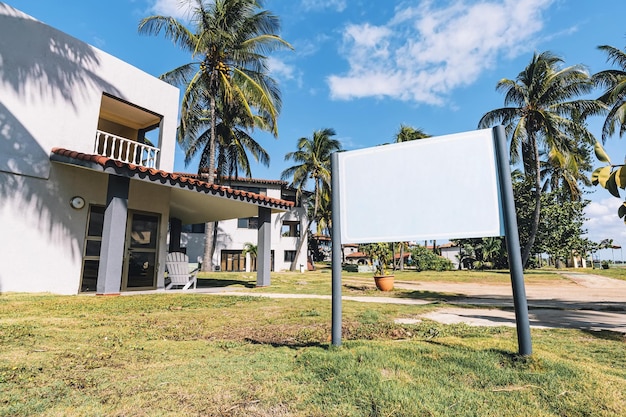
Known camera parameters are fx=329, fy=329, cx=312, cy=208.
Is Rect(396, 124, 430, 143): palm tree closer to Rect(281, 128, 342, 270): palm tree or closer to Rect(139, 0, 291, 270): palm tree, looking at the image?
Rect(281, 128, 342, 270): palm tree

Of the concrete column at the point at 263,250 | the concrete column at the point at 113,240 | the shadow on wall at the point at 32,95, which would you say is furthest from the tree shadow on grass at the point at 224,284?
the shadow on wall at the point at 32,95

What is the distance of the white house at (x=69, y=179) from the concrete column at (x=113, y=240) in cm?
2

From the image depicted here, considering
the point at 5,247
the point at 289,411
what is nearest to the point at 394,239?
the point at 289,411

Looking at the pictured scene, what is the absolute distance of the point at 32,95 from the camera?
26.7ft

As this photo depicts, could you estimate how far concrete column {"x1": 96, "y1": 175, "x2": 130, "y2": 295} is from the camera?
24.7 ft

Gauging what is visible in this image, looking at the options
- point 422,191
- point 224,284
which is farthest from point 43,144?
point 422,191

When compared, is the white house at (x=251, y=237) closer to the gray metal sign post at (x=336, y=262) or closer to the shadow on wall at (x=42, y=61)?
the shadow on wall at (x=42, y=61)

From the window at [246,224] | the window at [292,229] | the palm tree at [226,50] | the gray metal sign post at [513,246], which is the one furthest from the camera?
the window at [292,229]

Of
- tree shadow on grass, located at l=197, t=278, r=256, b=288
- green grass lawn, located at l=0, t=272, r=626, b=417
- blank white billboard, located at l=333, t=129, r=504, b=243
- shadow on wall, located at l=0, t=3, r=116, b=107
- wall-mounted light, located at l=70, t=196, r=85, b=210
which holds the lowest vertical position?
tree shadow on grass, located at l=197, t=278, r=256, b=288

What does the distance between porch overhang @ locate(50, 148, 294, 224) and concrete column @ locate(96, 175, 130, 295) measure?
43cm

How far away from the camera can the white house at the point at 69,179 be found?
766cm

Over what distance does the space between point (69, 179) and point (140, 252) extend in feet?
9.12

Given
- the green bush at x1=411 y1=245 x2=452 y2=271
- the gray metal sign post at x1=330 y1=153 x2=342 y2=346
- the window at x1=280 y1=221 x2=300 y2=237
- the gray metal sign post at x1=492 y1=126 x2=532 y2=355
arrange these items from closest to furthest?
the gray metal sign post at x1=492 y1=126 x2=532 y2=355 → the gray metal sign post at x1=330 y1=153 x2=342 y2=346 → the window at x1=280 y1=221 x2=300 y2=237 → the green bush at x1=411 y1=245 x2=452 y2=271

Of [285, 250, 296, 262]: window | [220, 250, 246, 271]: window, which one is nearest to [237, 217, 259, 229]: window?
[220, 250, 246, 271]: window
